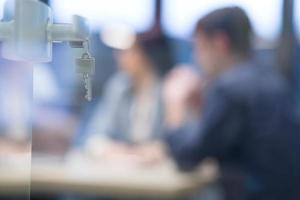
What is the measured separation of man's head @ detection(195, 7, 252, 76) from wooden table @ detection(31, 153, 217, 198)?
0.33 metres

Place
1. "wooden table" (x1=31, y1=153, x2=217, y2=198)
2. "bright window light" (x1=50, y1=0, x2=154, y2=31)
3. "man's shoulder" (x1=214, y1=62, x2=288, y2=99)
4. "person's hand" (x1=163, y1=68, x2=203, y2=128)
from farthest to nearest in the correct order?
1. "bright window light" (x1=50, y1=0, x2=154, y2=31)
2. "person's hand" (x1=163, y1=68, x2=203, y2=128)
3. "wooden table" (x1=31, y1=153, x2=217, y2=198)
4. "man's shoulder" (x1=214, y1=62, x2=288, y2=99)

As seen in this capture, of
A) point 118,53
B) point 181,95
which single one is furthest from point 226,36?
point 118,53

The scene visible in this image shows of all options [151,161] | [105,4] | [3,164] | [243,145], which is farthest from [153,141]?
[3,164]

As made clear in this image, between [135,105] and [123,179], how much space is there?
0.31m

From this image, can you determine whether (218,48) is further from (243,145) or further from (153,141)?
(153,141)

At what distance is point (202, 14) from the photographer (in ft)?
5.61

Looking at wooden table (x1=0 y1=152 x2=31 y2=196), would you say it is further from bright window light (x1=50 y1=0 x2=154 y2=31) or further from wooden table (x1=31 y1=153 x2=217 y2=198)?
bright window light (x1=50 y1=0 x2=154 y2=31)

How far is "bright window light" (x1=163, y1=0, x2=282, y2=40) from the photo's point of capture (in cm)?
178

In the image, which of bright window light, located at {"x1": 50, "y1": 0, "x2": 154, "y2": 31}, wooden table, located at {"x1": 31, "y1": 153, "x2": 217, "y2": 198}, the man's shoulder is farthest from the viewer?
bright window light, located at {"x1": 50, "y1": 0, "x2": 154, "y2": 31}

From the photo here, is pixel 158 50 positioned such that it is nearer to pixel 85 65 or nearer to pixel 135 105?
pixel 135 105

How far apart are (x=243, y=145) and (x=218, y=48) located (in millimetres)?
285

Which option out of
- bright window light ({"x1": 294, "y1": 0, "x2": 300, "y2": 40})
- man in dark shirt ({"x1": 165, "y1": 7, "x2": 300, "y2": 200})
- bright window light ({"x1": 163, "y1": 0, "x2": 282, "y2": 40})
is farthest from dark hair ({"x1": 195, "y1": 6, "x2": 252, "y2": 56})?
bright window light ({"x1": 294, "y1": 0, "x2": 300, "y2": 40})

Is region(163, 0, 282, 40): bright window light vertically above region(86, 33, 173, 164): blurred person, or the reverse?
region(163, 0, 282, 40): bright window light

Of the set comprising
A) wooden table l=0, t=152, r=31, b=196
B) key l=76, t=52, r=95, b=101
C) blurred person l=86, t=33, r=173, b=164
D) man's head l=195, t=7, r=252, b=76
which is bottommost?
blurred person l=86, t=33, r=173, b=164
